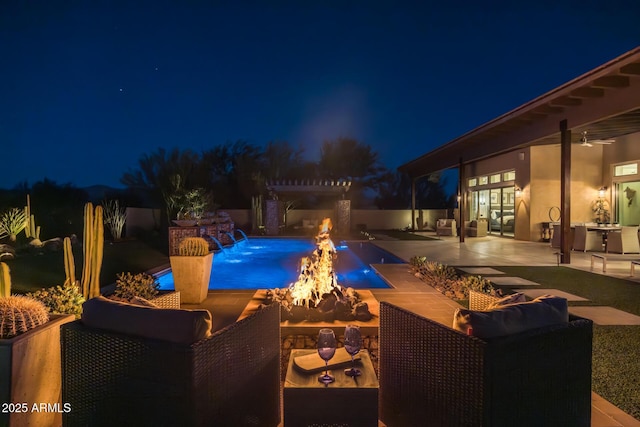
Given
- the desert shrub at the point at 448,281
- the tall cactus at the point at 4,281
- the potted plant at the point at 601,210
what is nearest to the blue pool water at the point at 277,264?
the desert shrub at the point at 448,281

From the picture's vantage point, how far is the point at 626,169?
1196 centimetres

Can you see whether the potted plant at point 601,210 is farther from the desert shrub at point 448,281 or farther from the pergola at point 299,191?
the pergola at point 299,191

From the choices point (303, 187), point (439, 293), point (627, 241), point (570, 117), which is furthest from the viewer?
point (303, 187)

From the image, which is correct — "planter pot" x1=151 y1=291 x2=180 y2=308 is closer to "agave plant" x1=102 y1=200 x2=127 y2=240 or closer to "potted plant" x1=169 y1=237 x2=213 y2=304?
"potted plant" x1=169 y1=237 x2=213 y2=304

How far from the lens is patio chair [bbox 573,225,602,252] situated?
34.9 feet

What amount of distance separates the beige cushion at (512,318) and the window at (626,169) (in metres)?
12.8

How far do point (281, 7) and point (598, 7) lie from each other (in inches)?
726

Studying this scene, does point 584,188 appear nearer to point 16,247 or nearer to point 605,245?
point 605,245

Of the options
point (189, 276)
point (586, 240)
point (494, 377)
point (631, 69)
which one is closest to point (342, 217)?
point (586, 240)

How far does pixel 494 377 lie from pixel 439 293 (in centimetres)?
370

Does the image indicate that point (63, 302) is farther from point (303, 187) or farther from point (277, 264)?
point (303, 187)

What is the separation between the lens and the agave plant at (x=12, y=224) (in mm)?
9844

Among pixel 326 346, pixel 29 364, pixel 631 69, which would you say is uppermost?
pixel 631 69

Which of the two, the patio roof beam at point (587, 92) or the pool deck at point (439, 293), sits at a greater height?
the patio roof beam at point (587, 92)
